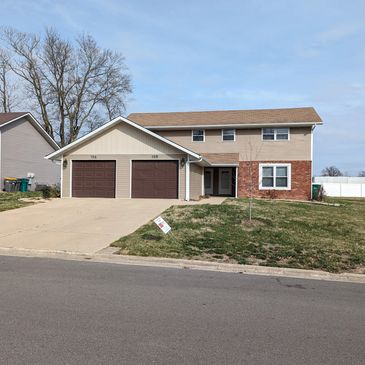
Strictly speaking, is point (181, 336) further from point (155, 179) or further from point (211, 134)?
point (211, 134)

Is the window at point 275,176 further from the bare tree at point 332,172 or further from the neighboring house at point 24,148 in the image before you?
the bare tree at point 332,172

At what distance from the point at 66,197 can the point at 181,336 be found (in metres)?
20.3

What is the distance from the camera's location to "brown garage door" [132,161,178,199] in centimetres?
2300

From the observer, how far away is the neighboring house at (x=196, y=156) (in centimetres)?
2325

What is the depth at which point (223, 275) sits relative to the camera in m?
8.58

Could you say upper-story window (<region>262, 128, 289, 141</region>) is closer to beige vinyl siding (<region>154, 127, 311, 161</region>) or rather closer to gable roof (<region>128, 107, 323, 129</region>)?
beige vinyl siding (<region>154, 127, 311, 161</region>)

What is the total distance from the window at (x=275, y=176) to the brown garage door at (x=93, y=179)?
10.0 metres

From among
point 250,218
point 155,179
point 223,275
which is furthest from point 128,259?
point 155,179

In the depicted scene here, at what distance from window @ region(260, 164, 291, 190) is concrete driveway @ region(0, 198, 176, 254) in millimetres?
8327

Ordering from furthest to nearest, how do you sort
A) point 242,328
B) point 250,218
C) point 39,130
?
point 39,130 < point 250,218 < point 242,328

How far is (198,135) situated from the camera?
95.0ft

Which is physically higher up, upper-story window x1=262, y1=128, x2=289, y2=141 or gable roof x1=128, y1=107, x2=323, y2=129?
gable roof x1=128, y1=107, x2=323, y2=129

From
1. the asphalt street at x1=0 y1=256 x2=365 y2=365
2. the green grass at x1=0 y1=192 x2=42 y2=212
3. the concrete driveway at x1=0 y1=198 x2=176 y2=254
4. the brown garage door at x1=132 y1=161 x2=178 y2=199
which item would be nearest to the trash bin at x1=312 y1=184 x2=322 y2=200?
the brown garage door at x1=132 y1=161 x2=178 y2=199

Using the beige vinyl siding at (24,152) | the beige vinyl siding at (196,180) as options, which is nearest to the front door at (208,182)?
the beige vinyl siding at (196,180)
